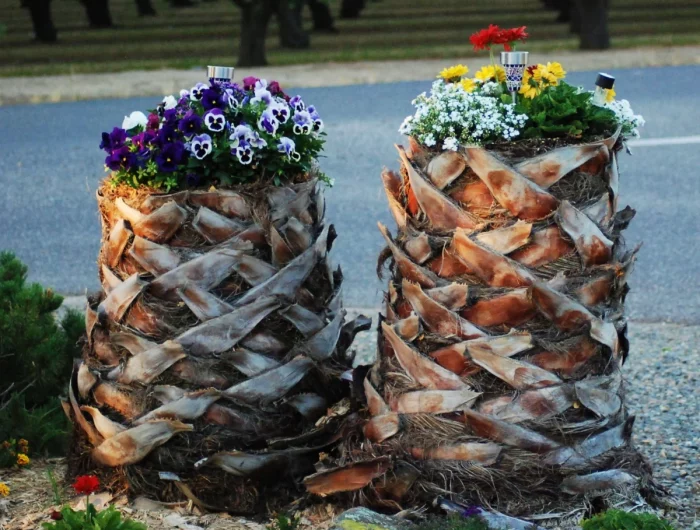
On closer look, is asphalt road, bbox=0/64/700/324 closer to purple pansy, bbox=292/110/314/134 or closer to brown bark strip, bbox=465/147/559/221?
purple pansy, bbox=292/110/314/134

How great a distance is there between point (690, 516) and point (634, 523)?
26.6 inches

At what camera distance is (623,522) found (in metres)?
2.56

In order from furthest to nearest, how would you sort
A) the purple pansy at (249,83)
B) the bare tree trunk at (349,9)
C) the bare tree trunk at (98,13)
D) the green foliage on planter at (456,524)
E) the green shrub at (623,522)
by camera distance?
the bare tree trunk at (349,9)
the bare tree trunk at (98,13)
the purple pansy at (249,83)
the green foliage on planter at (456,524)
the green shrub at (623,522)

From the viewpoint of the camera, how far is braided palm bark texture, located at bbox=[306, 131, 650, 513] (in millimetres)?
2914

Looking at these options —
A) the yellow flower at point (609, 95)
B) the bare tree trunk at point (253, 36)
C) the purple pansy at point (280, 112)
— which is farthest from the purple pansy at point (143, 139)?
the bare tree trunk at point (253, 36)

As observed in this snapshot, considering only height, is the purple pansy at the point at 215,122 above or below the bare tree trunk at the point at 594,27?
above

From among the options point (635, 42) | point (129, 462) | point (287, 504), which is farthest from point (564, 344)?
point (635, 42)

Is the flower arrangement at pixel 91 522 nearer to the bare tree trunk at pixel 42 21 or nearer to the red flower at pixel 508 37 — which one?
the red flower at pixel 508 37

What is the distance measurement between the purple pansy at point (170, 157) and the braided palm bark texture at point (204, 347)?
86 millimetres

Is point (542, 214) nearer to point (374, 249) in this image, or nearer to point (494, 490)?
point (494, 490)

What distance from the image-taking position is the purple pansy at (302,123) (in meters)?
3.27

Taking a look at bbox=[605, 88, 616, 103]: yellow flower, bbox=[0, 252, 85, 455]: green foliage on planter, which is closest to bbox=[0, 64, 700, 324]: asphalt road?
bbox=[0, 252, 85, 455]: green foliage on planter

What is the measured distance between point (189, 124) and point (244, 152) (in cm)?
20

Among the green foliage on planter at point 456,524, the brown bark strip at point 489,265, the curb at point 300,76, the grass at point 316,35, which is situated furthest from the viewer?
the grass at point 316,35
